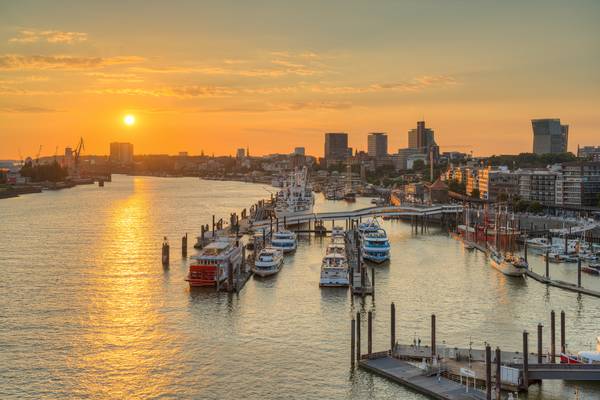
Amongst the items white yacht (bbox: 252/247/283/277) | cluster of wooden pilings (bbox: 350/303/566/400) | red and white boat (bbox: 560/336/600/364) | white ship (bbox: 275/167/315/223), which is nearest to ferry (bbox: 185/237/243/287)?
white yacht (bbox: 252/247/283/277)

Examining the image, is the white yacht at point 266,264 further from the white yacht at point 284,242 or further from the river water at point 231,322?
the white yacht at point 284,242

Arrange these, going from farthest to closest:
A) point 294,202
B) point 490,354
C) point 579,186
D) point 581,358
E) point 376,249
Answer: point 294,202 < point 579,186 < point 376,249 < point 581,358 < point 490,354

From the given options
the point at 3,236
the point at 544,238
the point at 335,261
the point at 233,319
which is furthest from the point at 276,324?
the point at 3,236

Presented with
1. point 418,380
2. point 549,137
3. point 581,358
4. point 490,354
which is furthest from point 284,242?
point 549,137

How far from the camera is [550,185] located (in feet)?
198

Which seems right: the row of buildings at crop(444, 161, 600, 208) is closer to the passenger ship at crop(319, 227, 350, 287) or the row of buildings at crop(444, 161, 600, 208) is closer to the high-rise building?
the passenger ship at crop(319, 227, 350, 287)

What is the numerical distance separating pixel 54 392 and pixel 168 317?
21.5 feet

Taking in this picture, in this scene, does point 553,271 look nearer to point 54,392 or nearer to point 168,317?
point 168,317

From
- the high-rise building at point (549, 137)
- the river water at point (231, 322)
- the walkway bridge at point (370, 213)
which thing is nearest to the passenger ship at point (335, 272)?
the river water at point (231, 322)

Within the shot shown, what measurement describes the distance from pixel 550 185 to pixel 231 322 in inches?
1800

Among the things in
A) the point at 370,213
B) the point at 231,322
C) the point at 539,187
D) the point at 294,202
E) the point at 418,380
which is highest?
the point at 539,187

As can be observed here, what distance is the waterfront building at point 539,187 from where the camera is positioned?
60031mm

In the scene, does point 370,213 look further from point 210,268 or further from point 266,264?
point 210,268

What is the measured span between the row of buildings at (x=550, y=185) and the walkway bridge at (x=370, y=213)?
10.0 m
